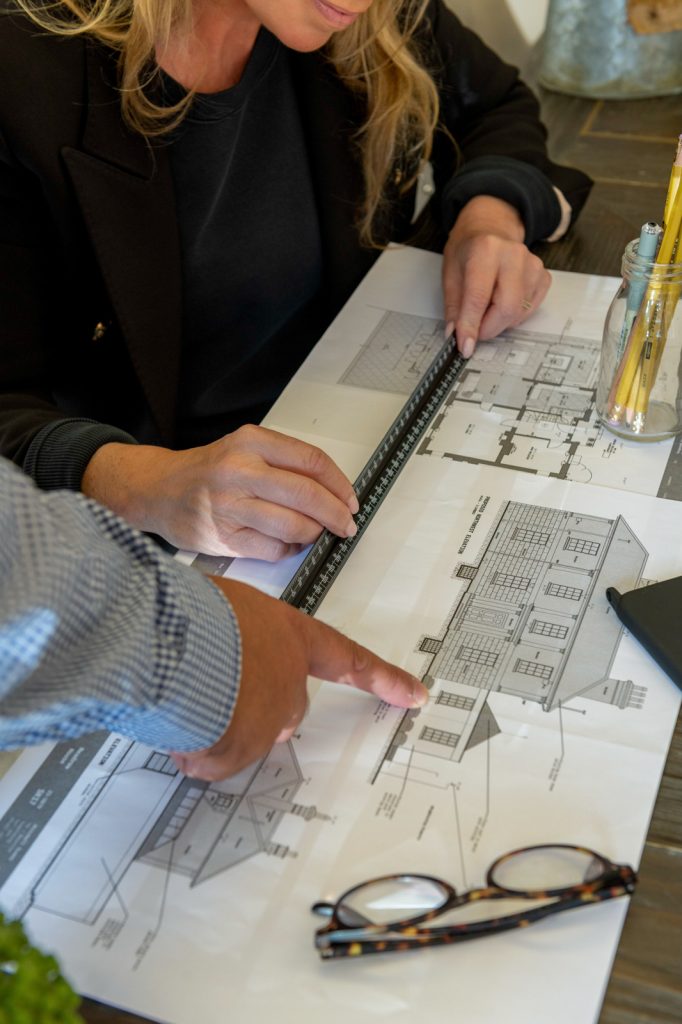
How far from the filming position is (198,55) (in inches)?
42.9

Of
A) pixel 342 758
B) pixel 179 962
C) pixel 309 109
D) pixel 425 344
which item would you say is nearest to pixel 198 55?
pixel 309 109

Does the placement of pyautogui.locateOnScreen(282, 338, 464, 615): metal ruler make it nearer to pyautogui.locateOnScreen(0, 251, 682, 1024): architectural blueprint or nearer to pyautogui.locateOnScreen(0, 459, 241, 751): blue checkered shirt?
pyautogui.locateOnScreen(0, 251, 682, 1024): architectural blueprint

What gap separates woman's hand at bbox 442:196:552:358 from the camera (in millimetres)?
1052

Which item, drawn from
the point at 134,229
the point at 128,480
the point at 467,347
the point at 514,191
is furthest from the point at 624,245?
the point at 128,480

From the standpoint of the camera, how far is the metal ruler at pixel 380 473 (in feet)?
2.57

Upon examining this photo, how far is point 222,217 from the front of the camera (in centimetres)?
115

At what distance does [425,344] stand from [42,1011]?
81 centimetres

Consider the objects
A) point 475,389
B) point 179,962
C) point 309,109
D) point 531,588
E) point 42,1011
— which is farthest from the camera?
point 309,109

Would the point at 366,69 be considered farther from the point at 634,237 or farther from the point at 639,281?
the point at 639,281

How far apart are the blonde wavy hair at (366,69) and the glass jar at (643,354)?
0.45 m

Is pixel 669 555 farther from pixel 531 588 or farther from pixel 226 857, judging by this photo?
pixel 226 857

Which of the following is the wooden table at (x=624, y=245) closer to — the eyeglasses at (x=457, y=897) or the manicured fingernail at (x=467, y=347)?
the eyeglasses at (x=457, y=897)

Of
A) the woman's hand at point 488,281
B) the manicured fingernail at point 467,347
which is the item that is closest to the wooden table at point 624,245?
the woman's hand at point 488,281

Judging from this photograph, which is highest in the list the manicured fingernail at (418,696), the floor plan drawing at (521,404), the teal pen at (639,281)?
the teal pen at (639,281)
